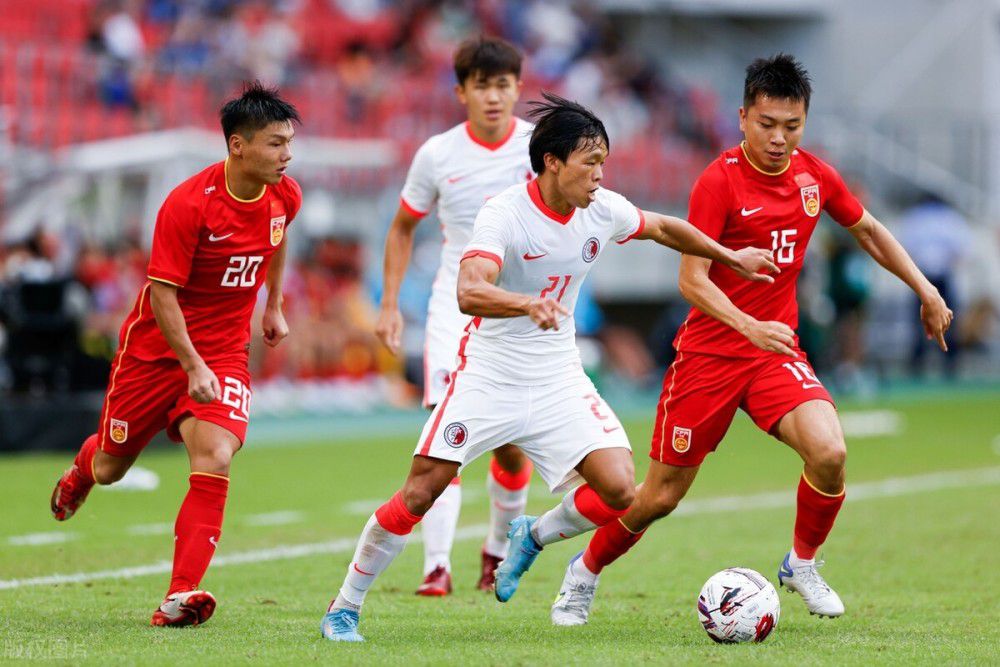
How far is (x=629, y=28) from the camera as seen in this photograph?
1366 inches

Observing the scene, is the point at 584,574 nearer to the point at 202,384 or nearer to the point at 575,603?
the point at 575,603

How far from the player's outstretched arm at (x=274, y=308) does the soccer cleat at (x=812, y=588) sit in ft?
9.19

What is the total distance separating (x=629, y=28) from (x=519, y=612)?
2807 centimetres

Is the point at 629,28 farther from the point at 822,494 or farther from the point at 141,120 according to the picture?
the point at 822,494

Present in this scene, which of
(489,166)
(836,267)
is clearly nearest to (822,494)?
(489,166)

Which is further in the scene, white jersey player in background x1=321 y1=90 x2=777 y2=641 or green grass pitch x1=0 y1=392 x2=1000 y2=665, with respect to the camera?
white jersey player in background x1=321 y1=90 x2=777 y2=641

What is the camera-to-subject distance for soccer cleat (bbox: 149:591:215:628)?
7.05m

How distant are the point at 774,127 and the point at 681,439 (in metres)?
1.56

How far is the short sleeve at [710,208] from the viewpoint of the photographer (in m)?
7.61

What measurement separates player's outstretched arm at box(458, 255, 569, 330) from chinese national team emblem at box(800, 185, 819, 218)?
182cm

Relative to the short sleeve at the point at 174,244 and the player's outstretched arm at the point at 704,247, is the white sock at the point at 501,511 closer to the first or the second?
the player's outstretched arm at the point at 704,247

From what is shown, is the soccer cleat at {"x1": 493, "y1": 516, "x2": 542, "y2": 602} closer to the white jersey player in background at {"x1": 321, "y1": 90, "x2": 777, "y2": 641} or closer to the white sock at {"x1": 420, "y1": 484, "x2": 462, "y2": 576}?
the white jersey player in background at {"x1": 321, "y1": 90, "x2": 777, "y2": 641}

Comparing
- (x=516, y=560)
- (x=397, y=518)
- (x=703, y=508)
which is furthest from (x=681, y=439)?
(x=703, y=508)

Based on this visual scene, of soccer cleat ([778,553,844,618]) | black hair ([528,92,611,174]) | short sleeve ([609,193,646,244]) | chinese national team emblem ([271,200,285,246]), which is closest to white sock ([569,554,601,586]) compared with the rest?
soccer cleat ([778,553,844,618])
